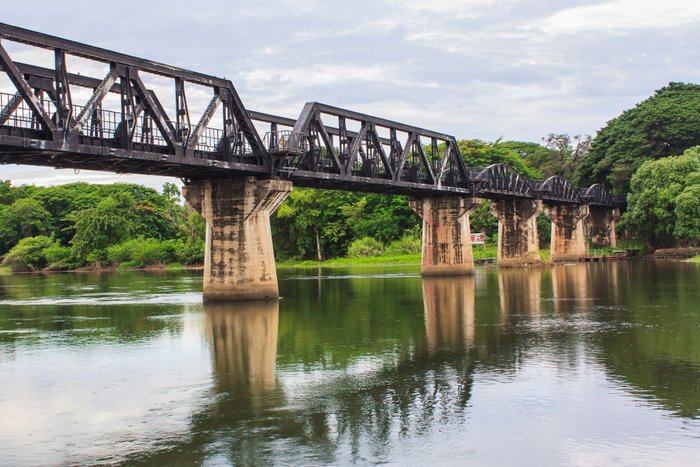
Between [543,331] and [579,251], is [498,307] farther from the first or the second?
[579,251]

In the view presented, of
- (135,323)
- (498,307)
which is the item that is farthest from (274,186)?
(498,307)

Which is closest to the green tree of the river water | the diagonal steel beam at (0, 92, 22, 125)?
the river water

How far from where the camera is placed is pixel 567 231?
109m

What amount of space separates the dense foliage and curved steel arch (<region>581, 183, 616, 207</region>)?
63.9 m

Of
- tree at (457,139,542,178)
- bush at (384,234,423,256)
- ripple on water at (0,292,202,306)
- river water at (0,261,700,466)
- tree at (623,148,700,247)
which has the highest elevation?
tree at (457,139,542,178)

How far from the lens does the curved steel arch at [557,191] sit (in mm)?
95062

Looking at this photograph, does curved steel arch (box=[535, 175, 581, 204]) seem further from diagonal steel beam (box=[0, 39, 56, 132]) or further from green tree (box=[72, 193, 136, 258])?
green tree (box=[72, 193, 136, 258])

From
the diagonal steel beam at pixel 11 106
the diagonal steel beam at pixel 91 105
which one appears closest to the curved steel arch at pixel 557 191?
the diagonal steel beam at pixel 91 105

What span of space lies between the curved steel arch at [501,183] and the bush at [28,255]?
268 ft

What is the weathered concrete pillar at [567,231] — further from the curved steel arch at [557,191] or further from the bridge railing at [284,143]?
the bridge railing at [284,143]

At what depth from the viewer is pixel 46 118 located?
102 feet

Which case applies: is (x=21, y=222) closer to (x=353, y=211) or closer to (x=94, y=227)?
(x=94, y=227)

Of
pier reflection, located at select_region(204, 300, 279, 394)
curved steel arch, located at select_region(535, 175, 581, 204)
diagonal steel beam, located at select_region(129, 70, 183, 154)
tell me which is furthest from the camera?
curved steel arch, located at select_region(535, 175, 581, 204)

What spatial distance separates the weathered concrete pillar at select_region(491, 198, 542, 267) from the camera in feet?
296
